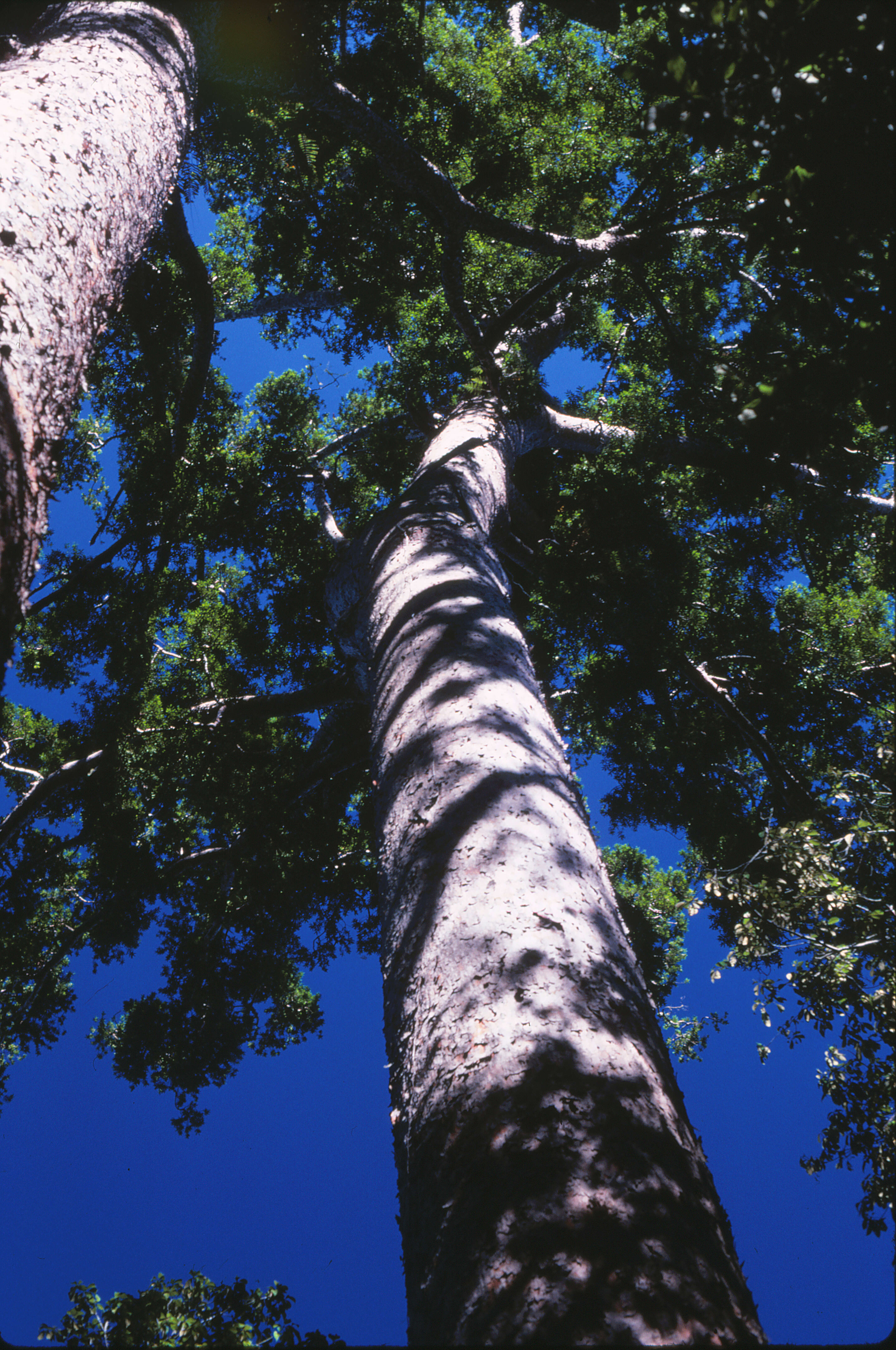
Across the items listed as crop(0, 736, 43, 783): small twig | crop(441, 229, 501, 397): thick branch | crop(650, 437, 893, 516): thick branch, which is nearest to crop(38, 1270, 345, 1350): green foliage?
crop(650, 437, 893, 516): thick branch

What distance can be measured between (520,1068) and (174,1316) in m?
2.28

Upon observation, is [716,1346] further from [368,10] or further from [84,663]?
[368,10]

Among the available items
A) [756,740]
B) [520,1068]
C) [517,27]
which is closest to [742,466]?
[520,1068]

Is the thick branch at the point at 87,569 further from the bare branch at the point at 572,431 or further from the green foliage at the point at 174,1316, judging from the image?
the green foliage at the point at 174,1316

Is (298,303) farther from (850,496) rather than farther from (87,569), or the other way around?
(850,496)

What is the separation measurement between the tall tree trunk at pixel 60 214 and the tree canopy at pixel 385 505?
6.56ft

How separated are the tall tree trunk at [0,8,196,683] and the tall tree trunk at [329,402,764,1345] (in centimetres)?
118


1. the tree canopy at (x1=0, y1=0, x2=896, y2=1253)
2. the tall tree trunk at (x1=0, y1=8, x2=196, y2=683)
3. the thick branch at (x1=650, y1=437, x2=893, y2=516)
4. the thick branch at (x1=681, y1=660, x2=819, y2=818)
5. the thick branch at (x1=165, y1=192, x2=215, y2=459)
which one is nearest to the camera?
the tall tree trunk at (x1=0, y1=8, x2=196, y2=683)

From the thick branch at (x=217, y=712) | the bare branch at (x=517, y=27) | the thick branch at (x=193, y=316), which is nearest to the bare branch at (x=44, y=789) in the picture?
the thick branch at (x=217, y=712)

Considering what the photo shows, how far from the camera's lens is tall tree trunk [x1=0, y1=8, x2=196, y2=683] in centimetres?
146

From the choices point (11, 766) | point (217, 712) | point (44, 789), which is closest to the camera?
point (44, 789)

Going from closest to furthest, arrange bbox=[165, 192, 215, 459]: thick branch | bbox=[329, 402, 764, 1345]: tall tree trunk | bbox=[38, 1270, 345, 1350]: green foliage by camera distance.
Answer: bbox=[329, 402, 764, 1345]: tall tree trunk → bbox=[38, 1270, 345, 1350]: green foliage → bbox=[165, 192, 215, 459]: thick branch

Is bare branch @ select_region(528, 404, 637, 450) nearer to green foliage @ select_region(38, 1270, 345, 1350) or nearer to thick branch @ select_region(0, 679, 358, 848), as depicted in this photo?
thick branch @ select_region(0, 679, 358, 848)

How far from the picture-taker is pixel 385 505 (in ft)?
32.6
